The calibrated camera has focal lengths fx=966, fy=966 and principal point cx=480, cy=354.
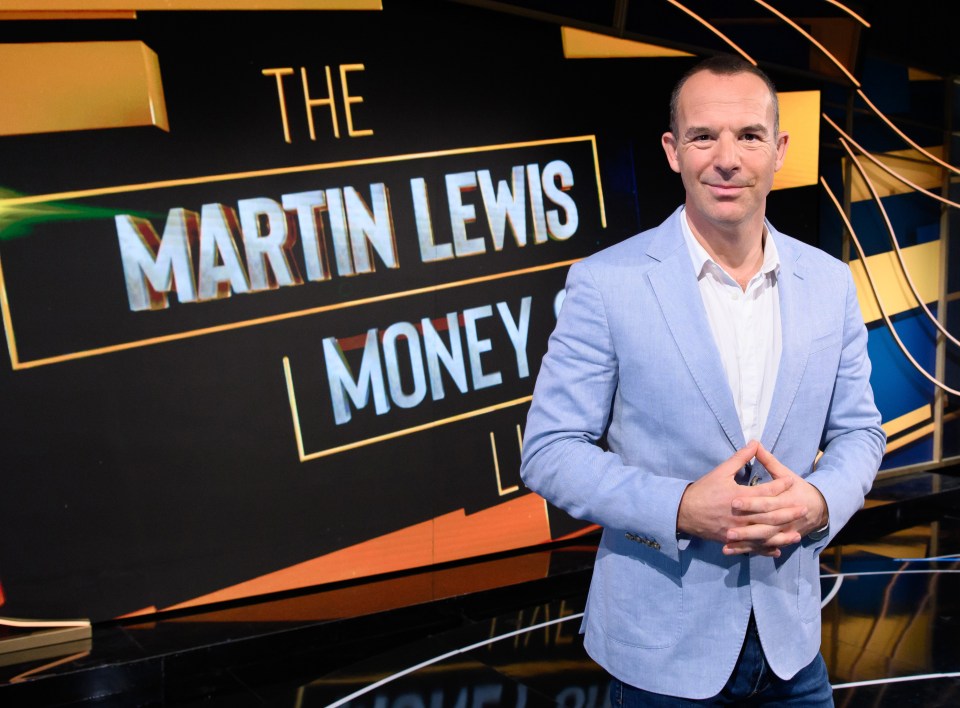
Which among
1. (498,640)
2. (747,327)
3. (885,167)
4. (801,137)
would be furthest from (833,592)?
(747,327)

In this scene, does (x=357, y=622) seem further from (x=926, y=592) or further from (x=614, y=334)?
(x=614, y=334)

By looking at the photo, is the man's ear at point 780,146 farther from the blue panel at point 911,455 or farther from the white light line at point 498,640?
the blue panel at point 911,455

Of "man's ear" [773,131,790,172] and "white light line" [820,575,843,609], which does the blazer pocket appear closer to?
"man's ear" [773,131,790,172]

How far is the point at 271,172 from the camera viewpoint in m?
3.96

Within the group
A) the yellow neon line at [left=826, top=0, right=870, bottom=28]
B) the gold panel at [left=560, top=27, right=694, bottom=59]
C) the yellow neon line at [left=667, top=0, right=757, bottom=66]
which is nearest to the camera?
the gold panel at [left=560, top=27, right=694, bottom=59]

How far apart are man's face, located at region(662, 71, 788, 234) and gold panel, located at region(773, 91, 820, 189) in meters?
3.99

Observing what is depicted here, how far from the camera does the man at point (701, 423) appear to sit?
1315mm

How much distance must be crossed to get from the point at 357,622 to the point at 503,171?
81.7 inches

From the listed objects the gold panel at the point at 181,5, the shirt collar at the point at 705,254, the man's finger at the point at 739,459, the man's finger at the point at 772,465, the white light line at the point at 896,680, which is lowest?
the white light line at the point at 896,680

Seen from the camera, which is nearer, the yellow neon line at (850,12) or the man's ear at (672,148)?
the man's ear at (672,148)

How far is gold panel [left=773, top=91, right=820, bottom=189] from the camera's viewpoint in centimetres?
514

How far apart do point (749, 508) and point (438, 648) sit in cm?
272

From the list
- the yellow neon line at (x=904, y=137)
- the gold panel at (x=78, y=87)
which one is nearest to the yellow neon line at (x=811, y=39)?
the yellow neon line at (x=904, y=137)

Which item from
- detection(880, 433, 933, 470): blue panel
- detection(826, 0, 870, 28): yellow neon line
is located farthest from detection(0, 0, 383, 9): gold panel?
detection(880, 433, 933, 470): blue panel
